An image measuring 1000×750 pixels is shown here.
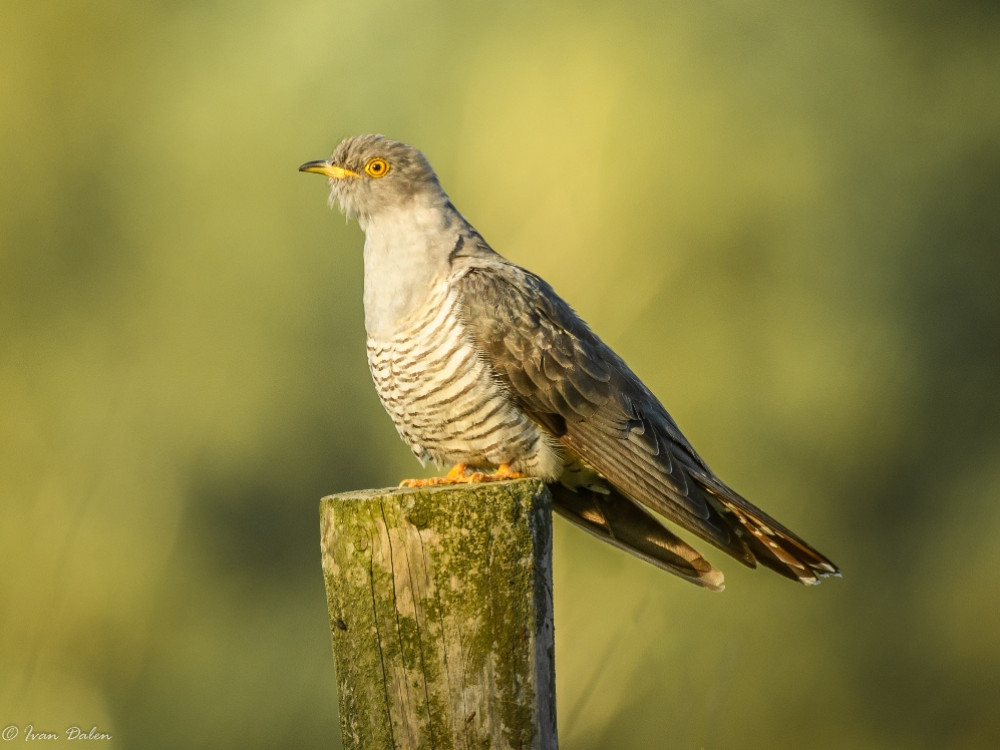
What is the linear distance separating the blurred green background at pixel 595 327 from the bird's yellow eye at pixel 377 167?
353cm

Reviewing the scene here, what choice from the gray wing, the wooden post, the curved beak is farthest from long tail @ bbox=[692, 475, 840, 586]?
the curved beak

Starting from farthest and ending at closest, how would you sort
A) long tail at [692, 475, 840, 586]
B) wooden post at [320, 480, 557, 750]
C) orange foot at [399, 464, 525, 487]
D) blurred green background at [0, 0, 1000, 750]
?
blurred green background at [0, 0, 1000, 750] → long tail at [692, 475, 840, 586] → orange foot at [399, 464, 525, 487] → wooden post at [320, 480, 557, 750]

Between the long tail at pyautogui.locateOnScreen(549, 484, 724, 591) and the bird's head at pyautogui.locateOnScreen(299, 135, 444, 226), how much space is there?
109 cm

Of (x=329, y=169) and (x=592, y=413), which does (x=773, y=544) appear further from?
(x=329, y=169)

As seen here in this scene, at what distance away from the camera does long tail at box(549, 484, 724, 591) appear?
3.29 m

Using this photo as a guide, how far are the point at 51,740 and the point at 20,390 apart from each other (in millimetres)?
3824

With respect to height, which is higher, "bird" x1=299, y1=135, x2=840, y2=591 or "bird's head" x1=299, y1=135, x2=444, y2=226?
"bird's head" x1=299, y1=135, x2=444, y2=226

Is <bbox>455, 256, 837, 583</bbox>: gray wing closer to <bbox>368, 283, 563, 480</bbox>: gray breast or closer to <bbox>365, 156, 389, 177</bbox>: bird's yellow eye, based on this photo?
<bbox>368, 283, 563, 480</bbox>: gray breast

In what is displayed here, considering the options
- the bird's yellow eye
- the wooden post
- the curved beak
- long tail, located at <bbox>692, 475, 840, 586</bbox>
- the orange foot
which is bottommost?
the wooden post

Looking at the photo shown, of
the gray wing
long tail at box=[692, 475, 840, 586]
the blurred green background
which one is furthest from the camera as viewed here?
the blurred green background

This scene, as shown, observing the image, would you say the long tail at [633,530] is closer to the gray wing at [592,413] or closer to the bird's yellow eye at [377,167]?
the gray wing at [592,413]

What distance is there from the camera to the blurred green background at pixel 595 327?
8.09 metres

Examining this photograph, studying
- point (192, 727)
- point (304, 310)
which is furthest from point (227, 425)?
point (192, 727)

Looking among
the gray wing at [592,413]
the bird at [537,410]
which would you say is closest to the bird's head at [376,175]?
the bird at [537,410]
